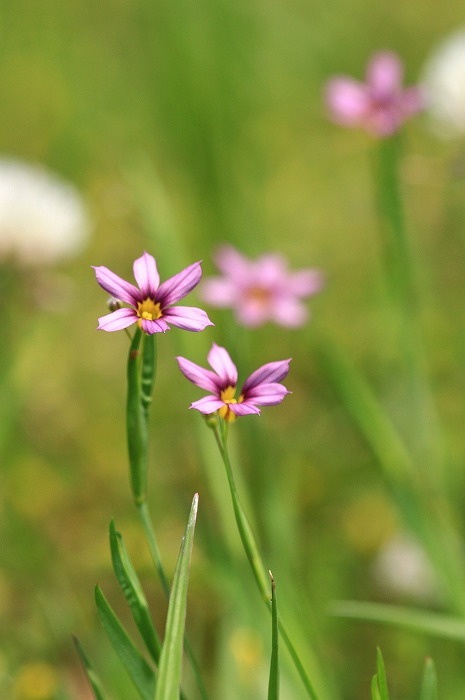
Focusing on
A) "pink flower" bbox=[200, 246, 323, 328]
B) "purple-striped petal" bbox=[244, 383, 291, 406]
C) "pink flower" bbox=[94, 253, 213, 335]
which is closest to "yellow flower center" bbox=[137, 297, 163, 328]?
"pink flower" bbox=[94, 253, 213, 335]

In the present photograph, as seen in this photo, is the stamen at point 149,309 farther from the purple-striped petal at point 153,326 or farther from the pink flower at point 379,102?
the pink flower at point 379,102

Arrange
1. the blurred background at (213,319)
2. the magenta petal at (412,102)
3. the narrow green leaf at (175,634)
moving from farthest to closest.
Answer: the blurred background at (213,319) → the magenta petal at (412,102) → the narrow green leaf at (175,634)

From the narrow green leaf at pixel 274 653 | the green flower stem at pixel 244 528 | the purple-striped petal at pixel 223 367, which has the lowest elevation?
the narrow green leaf at pixel 274 653

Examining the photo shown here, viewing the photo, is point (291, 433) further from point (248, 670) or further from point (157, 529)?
point (248, 670)

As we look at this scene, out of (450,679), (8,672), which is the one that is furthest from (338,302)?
(8,672)

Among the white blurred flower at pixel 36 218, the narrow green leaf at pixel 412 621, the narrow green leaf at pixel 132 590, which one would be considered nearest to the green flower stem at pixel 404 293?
the narrow green leaf at pixel 412 621

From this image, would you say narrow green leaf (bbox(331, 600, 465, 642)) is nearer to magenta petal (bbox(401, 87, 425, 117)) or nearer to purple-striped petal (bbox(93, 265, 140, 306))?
purple-striped petal (bbox(93, 265, 140, 306))
